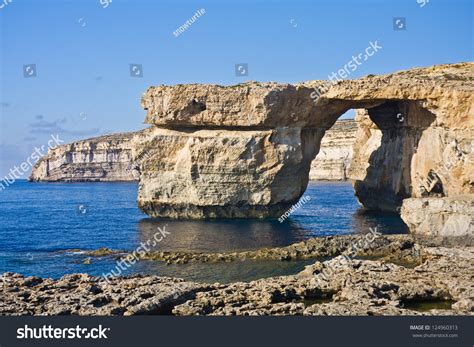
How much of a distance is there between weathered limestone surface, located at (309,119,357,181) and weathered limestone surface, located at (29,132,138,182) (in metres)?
46.5

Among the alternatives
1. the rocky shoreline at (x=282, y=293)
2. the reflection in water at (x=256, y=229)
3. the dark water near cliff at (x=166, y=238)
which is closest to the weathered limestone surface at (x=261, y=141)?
the reflection in water at (x=256, y=229)

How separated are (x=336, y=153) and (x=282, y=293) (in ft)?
321

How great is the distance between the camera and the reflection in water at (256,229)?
35938mm

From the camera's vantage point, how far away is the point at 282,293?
68.5 feet

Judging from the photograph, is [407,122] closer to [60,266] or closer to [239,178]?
[239,178]

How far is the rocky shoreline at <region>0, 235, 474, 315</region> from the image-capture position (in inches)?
737

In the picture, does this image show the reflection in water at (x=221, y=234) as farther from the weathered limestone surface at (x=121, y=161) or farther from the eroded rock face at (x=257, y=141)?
the weathered limestone surface at (x=121, y=161)

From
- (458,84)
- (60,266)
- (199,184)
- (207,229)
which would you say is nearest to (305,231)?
(207,229)

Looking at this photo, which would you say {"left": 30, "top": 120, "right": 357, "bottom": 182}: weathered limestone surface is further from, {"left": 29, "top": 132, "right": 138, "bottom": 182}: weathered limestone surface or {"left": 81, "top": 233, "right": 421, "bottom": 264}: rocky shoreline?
{"left": 81, "top": 233, "right": 421, "bottom": 264}: rocky shoreline

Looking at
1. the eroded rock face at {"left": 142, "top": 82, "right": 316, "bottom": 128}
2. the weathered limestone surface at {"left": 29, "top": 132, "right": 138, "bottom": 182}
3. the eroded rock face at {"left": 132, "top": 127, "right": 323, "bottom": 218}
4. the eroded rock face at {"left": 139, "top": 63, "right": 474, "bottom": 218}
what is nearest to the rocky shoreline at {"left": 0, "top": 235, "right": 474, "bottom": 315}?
the eroded rock face at {"left": 139, "top": 63, "right": 474, "bottom": 218}

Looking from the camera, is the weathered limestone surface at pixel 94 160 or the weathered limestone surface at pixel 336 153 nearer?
the weathered limestone surface at pixel 336 153

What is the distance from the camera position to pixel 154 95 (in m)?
48.4

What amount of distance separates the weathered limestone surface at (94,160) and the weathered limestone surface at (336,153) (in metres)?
46.5

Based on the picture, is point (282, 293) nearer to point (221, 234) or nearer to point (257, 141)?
point (221, 234)
